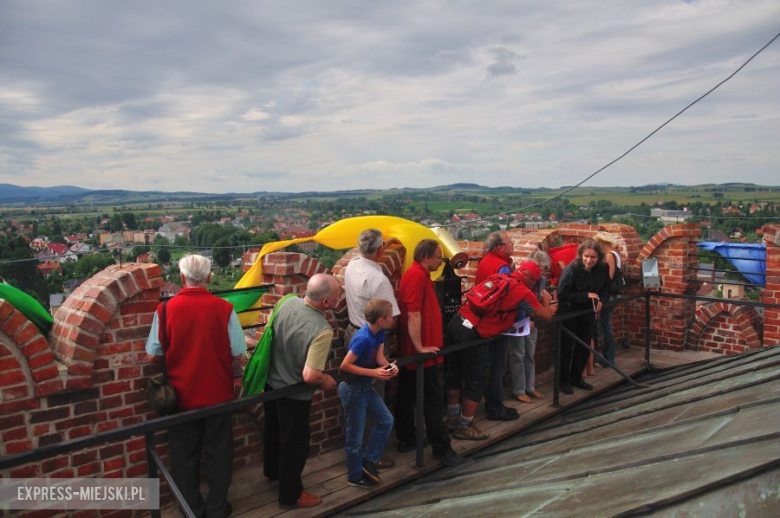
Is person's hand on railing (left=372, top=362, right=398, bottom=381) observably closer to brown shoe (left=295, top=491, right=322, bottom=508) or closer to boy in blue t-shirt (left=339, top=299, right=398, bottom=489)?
boy in blue t-shirt (left=339, top=299, right=398, bottom=489)

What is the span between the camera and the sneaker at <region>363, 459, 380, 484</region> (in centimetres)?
407

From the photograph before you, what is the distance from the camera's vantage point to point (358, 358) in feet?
12.6

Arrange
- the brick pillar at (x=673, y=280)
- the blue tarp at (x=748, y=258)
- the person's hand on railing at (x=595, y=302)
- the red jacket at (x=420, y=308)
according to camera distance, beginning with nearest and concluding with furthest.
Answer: the red jacket at (x=420, y=308), the person's hand on railing at (x=595, y=302), the blue tarp at (x=748, y=258), the brick pillar at (x=673, y=280)

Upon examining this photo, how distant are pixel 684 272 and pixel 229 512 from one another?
6.82 metres

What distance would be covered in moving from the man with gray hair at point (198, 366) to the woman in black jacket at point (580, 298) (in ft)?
12.1

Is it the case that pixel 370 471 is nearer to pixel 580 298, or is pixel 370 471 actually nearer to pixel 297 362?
pixel 297 362

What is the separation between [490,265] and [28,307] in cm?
364

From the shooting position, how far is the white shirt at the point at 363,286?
13.9 feet

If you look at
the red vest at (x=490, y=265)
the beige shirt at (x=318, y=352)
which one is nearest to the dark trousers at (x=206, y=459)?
the beige shirt at (x=318, y=352)

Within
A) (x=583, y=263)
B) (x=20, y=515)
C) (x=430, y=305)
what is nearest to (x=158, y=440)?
(x=20, y=515)

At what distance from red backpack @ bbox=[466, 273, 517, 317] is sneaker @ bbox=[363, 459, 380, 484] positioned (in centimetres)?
153

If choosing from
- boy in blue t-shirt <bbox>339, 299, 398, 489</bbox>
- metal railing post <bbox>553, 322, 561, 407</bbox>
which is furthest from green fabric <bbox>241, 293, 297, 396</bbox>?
metal railing post <bbox>553, 322, 561, 407</bbox>

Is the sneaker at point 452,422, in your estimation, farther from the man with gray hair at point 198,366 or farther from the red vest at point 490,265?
the man with gray hair at point 198,366

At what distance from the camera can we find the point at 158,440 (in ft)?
12.3
